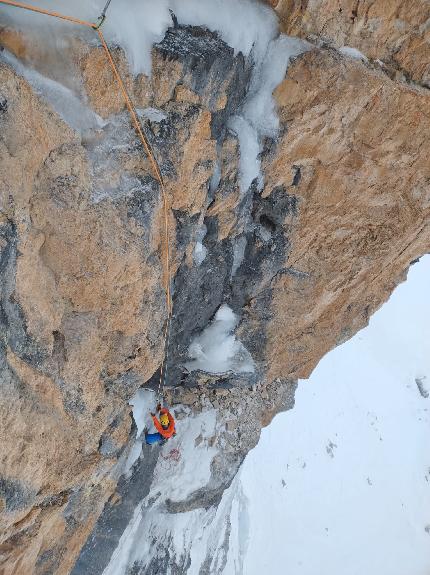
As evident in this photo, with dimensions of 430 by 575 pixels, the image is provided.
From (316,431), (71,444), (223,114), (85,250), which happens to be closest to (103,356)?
(71,444)

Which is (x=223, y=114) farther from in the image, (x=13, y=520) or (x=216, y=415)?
(x=216, y=415)

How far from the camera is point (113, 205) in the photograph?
3744 mm

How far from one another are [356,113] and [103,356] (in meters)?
3.31

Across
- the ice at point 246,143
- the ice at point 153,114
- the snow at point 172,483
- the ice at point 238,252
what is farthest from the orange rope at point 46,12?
the snow at point 172,483

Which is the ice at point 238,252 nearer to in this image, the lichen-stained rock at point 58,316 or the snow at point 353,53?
the lichen-stained rock at point 58,316

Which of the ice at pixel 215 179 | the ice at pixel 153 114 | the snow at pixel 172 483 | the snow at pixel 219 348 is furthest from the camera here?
the snow at pixel 172 483

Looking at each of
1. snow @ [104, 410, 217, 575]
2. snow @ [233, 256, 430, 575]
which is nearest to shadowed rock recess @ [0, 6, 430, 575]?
snow @ [104, 410, 217, 575]

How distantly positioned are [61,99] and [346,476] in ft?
44.9

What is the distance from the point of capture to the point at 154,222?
160 inches

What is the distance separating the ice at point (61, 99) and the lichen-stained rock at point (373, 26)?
192 cm

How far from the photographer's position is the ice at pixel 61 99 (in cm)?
326

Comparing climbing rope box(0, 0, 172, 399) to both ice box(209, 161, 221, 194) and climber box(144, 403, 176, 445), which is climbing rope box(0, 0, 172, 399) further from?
climber box(144, 403, 176, 445)

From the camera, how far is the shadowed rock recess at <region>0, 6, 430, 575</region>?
3.46 meters

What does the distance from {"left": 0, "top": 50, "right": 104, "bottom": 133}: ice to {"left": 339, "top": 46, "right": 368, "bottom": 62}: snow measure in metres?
2.22
